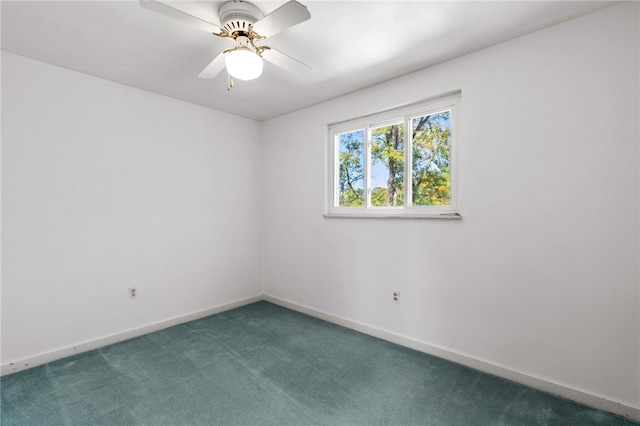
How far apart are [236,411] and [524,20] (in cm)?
308

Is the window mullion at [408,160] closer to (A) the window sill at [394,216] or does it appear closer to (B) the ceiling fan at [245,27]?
(A) the window sill at [394,216]

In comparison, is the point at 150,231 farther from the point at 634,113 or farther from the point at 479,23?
the point at 634,113

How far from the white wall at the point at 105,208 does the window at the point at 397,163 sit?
143cm

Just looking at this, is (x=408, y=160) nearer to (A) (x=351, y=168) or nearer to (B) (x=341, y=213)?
(A) (x=351, y=168)

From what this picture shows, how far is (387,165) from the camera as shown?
3041 mm

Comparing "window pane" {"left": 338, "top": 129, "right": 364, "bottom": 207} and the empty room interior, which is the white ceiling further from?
"window pane" {"left": 338, "top": 129, "right": 364, "bottom": 207}

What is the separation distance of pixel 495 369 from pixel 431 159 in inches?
68.4

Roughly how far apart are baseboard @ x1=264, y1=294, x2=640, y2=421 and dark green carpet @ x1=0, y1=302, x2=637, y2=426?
2.3 inches

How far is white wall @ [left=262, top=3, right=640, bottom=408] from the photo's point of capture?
184 cm

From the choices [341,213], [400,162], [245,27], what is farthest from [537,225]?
[245,27]

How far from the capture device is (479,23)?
1992 mm

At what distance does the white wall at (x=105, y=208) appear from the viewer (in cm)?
240

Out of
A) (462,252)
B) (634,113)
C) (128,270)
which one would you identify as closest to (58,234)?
(128,270)

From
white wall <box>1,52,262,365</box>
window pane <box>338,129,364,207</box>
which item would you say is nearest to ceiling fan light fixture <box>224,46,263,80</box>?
window pane <box>338,129,364,207</box>
